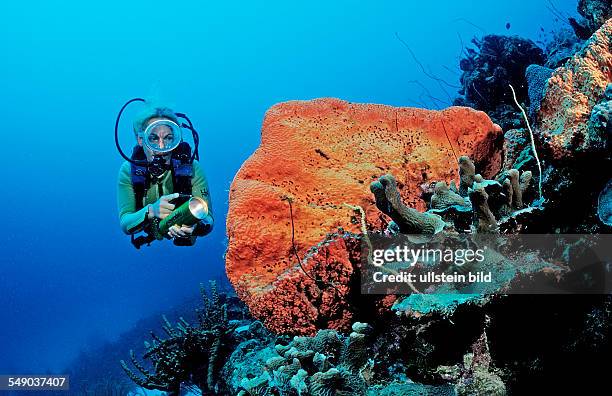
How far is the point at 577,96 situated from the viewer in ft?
7.04

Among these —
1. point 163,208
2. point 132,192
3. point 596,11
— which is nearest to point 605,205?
point 163,208

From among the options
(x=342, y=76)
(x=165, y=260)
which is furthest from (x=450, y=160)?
(x=342, y=76)

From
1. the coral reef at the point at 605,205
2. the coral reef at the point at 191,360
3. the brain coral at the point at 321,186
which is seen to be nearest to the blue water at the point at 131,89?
the coral reef at the point at 191,360

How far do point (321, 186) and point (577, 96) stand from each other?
5.63ft

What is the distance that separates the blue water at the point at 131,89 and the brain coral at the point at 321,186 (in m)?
46.2

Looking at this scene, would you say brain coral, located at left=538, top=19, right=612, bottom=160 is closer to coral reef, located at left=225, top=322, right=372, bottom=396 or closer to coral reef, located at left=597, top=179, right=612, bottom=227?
coral reef, located at left=597, top=179, right=612, bottom=227

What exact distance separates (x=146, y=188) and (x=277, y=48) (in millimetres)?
112701

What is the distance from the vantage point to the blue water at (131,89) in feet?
216

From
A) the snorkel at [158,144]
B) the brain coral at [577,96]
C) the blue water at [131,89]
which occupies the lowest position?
the brain coral at [577,96]

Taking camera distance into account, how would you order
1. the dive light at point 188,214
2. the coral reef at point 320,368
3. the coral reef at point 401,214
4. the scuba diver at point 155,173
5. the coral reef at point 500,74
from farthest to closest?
the coral reef at point 500,74 < the scuba diver at point 155,173 < the dive light at point 188,214 < the coral reef at point 401,214 < the coral reef at point 320,368

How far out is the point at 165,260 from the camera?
7269 centimetres

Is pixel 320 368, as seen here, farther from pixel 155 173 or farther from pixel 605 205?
pixel 155 173

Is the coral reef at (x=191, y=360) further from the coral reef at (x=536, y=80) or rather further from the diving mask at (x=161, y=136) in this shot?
the coral reef at (x=536, y=80)

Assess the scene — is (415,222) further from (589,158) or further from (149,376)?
(149,376)
